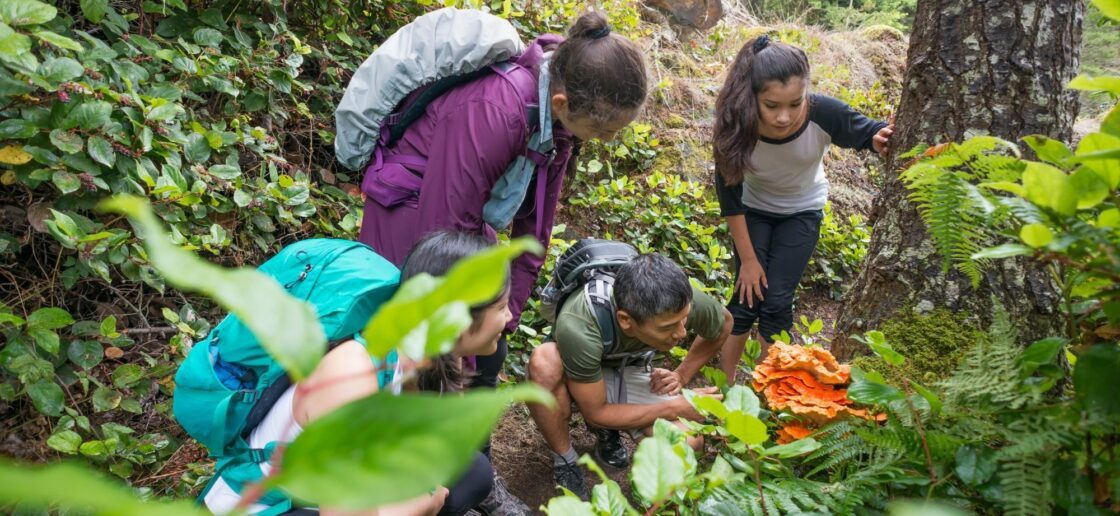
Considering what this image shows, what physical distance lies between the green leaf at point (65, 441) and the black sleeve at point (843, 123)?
3149mm

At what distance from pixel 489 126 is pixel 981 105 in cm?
151

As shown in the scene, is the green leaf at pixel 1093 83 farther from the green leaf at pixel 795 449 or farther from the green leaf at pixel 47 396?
the green leaf at pixel 47 396

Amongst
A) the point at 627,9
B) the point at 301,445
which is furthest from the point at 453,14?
the point at 627,9

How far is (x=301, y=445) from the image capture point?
37cm

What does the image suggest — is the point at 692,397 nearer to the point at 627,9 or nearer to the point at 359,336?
the point at 359,336

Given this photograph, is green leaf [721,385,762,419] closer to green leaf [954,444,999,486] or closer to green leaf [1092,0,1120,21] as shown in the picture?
green leaf [954,444,999,486]

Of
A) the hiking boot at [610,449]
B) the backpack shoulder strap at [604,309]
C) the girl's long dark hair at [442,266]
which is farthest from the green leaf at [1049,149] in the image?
the hiking boot at [610,449]

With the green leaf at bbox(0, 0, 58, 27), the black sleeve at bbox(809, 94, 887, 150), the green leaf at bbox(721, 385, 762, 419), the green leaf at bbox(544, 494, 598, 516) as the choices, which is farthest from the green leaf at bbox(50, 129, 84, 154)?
the black sleeve at bbox(809, 94, 887, 150)

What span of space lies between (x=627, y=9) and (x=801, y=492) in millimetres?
5385

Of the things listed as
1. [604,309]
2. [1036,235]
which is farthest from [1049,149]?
[604,309]

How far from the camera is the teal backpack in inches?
66.0

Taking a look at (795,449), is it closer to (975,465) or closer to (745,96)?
(975,465)

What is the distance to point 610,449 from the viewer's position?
334 cm

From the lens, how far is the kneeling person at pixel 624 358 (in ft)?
9.23
